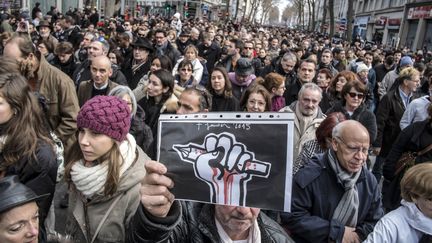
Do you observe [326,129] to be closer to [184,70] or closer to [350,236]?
[350,236]

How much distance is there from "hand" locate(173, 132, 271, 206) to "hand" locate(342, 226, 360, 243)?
48.1 inches

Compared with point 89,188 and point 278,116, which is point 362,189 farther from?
point 89,188

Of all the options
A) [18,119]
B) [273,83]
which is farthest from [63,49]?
[18,119]

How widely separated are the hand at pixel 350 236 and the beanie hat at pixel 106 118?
153cm

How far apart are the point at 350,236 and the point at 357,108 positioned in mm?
2573

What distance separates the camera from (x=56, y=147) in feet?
9.10

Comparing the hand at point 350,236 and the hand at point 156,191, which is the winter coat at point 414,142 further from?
the hand at point 156,191

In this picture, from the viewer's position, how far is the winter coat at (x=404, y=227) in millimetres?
2395

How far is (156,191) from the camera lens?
5.45 ft

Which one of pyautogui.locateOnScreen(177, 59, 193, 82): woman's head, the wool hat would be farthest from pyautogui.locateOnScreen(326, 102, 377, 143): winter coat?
pyautogui.locateOnScreen(177, 59, 193, 82): woman's head

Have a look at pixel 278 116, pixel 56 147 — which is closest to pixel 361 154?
pixel 278 116

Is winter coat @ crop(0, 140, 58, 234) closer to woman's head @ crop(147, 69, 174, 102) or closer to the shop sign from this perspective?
woman's head @ crop(147, 69, 174, 102)

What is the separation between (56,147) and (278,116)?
1719 mm

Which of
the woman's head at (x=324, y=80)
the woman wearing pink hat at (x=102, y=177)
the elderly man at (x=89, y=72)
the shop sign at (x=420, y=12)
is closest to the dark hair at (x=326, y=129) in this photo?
the woman wearing pink hat at (x=102, y=177)
